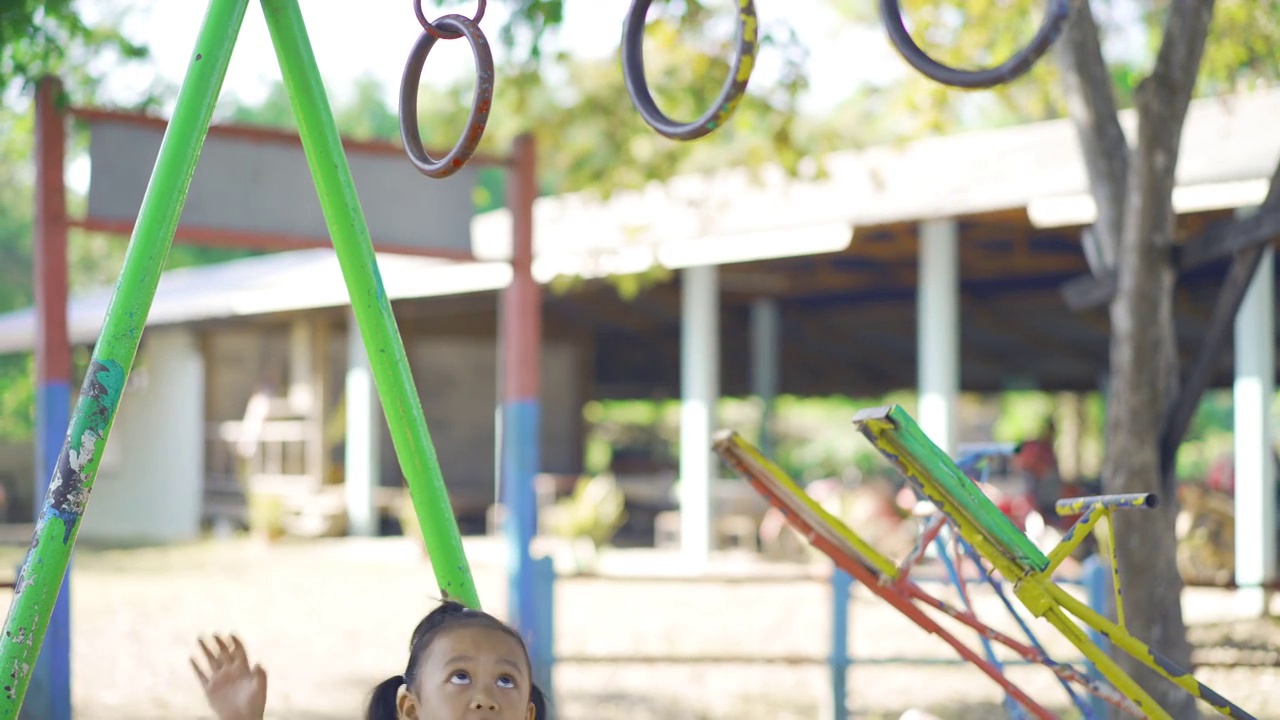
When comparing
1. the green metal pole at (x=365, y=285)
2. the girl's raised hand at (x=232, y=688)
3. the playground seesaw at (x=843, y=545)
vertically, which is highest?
the green metal pole at (x=365, y=285)

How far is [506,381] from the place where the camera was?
628 cm

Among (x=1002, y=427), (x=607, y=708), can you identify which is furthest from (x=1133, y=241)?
(x=1002, y=427)

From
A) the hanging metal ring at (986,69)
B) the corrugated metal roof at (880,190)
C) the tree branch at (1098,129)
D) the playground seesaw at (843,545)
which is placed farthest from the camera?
the corrugated metal roof at (880,190)

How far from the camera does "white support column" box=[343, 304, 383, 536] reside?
49.1 feet

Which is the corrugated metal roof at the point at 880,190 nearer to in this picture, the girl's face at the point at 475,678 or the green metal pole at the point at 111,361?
the green metal pole at the point at 111,361

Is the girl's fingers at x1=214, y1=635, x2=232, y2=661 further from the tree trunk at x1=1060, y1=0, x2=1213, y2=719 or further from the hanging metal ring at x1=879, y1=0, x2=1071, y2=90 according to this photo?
the tree trunk at x1=1060, y1=0, x2=1213, y2=719

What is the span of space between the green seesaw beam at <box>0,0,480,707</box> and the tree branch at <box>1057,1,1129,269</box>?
2841mm

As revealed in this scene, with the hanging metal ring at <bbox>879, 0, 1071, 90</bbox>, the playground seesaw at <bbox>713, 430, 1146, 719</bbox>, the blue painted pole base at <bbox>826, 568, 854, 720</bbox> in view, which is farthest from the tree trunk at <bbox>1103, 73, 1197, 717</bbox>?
the hanging metal ring at <bbox>879, 0, 1071, 90</bbox>

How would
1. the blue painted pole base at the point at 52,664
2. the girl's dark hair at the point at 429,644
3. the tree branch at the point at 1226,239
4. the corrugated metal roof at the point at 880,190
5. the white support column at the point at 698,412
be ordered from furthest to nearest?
1. the white support column at the point at 698,412
2. the corrugated metal roof at the point at 880,190
3. the blue painted pole base at the point at 52,664
4. the tree branch at the point at 1226,239
5. the girl's dark hair at the point at 429,644

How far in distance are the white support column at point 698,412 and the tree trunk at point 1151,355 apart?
742cm

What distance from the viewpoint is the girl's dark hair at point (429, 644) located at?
7.09ft

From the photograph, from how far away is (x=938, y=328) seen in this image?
33.8 feet

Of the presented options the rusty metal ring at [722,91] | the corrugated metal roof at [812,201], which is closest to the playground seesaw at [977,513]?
the rusty metal ring at [722,91]

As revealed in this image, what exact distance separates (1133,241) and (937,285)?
6166mm
